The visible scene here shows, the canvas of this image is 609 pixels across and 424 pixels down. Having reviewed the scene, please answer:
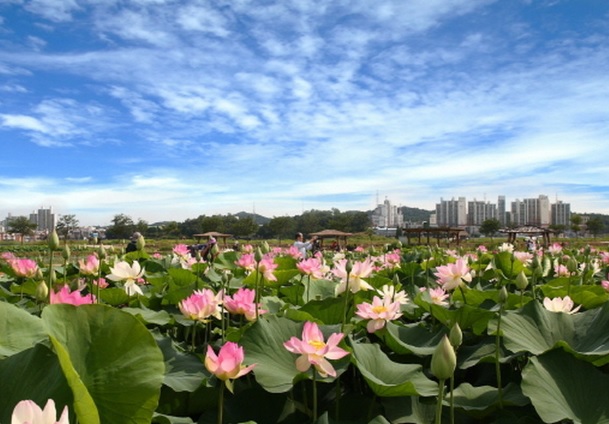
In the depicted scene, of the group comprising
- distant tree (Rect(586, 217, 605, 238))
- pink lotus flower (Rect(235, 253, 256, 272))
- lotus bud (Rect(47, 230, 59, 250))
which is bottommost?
pink lotus flower (Rect(235, 253, 256, 272))

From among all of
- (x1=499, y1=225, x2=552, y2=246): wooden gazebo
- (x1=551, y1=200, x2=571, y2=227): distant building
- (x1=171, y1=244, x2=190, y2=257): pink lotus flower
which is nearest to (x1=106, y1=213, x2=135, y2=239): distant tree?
(x1=499, y1=225, x2=552, y2=246): wooden gazebo

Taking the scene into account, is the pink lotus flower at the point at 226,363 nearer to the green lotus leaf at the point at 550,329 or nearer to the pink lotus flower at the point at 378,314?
the pink lotus flower at the point at 378,314

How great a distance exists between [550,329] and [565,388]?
0.32 meters

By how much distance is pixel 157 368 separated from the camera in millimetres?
872

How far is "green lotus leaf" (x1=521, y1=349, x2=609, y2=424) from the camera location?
1.08 m

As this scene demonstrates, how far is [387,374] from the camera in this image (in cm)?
122

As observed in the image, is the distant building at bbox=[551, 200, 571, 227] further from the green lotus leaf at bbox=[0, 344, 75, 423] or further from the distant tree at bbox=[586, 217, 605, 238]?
the green lotus leaf at bbox=[0, 344, 75, 423]

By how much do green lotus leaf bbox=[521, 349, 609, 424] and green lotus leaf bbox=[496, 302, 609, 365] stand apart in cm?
13

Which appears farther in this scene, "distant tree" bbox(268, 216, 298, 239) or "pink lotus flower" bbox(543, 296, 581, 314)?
"distant tree" bbox(268, 216, 298, 239)

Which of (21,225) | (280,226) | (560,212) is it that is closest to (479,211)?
(560,212)

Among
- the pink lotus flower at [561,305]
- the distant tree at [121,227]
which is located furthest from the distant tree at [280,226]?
the pink lotus flower at [561,305]

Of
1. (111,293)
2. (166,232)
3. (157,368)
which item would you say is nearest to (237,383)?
(157,368)

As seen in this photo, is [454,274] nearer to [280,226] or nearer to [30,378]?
[30,378]

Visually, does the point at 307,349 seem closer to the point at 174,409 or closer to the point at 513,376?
the point at 174,409
